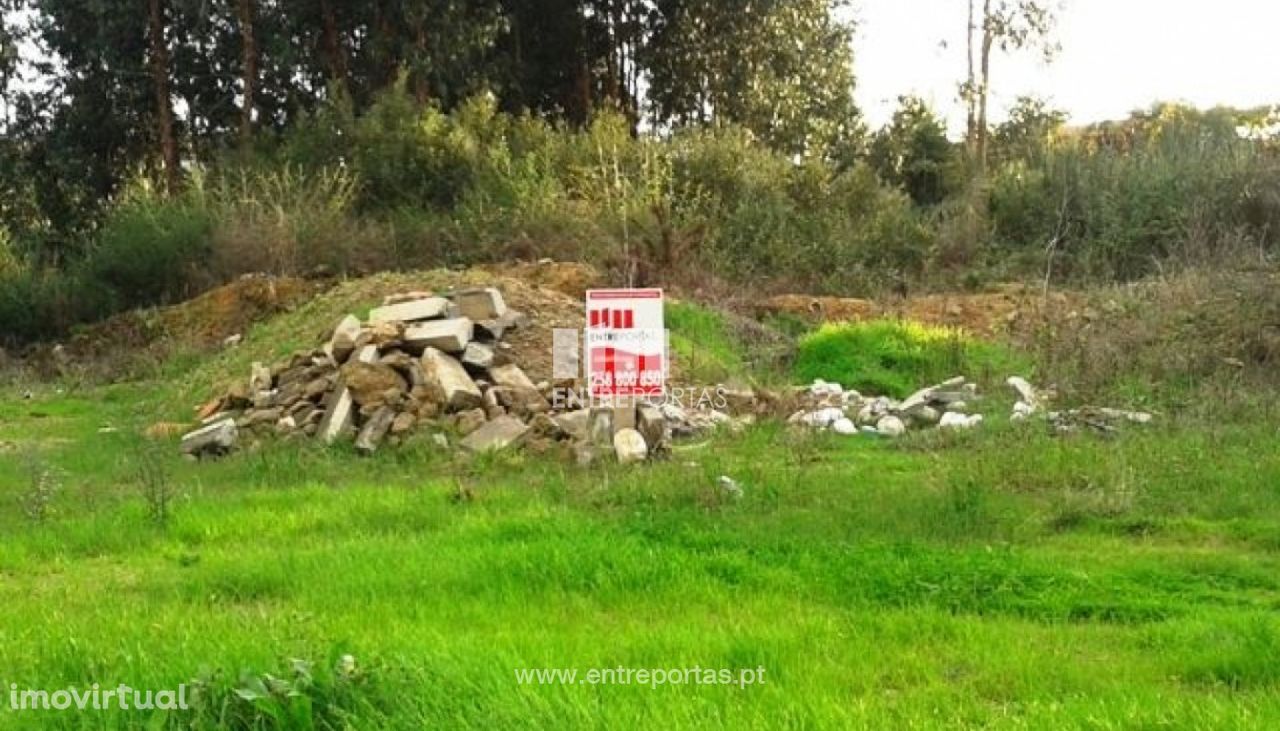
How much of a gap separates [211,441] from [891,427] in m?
5.97

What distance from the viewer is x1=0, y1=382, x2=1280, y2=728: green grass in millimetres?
3836

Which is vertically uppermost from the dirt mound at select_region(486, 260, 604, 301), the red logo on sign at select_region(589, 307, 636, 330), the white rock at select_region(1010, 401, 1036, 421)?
the dirt mound at select_region(486, 260, 604, 301)

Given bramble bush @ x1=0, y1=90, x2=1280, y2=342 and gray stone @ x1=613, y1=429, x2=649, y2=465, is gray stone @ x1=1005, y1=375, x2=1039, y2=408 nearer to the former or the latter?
gray stone @ x1=613, y1=429, x2=649, y2=465

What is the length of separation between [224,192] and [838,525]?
56.9ft

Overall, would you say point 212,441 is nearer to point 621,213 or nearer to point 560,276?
point 560,276

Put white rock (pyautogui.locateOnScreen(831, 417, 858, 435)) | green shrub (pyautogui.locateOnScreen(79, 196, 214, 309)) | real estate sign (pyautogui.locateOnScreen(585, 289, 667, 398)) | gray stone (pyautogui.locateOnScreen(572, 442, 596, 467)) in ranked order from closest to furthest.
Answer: real estate sign (pyautogui.locateOnScreen(585, 289, 667, 398)), gray stone (pyautogui.locateOnScreen(572, 442, 596, 467)), white rock (pyautogui.locateOnScreen(831, 417, 858, 435)), green shrub (pyautogui.locateOnScreen(79, 196, 214, 309))

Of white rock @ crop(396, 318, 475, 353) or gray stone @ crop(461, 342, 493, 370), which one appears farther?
gray stone @ crop(461, 342, 493, 370)

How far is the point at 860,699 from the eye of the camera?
3955mm

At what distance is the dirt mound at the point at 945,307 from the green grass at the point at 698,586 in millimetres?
7412

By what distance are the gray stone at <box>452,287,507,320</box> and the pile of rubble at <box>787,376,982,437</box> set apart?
11.2 feet

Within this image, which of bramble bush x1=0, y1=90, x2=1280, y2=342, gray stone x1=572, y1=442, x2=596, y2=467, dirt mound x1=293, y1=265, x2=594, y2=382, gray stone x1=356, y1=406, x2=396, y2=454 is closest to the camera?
gray stone x1=572, y1=442, x2=596, y2=467

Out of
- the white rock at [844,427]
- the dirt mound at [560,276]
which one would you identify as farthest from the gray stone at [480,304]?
the white rock at [844,427]

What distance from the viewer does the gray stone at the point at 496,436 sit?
9.59 metres

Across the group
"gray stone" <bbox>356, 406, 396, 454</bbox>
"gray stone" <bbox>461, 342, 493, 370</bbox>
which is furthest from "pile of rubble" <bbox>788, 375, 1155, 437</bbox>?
"gray stone" <bbox>356, 406, 396, 454</bbox>
